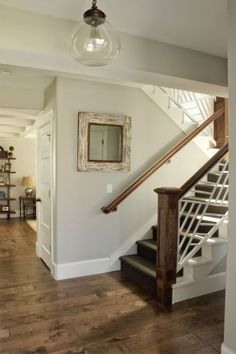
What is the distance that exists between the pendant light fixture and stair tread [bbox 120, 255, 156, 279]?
2.28m

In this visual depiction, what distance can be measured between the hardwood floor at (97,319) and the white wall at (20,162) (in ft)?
16.5

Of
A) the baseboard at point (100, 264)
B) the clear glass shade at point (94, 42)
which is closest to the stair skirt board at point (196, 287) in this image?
the baseboard at point (100, 264)

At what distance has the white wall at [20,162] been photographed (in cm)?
827

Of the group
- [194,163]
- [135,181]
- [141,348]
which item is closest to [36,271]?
[135,181]

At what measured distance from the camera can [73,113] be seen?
3484 millimetres

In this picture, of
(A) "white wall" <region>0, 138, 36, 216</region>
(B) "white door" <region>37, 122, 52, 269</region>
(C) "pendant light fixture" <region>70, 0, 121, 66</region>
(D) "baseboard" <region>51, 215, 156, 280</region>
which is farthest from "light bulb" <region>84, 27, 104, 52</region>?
(A) "white wall" <region>0, 138, 36, 216</region>

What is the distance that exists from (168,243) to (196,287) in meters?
0.64

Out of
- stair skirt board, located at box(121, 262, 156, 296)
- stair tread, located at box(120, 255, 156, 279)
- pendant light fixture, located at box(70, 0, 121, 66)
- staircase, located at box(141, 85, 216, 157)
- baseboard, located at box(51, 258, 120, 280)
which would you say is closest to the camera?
pendant light fixture, located at box(70, 0, 121, 66)

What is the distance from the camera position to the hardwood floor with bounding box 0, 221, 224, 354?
214 centimetres

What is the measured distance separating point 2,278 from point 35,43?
9.08 feet

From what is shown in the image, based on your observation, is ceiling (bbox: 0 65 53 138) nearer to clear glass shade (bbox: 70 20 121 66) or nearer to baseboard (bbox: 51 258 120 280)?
clear glass shade (bbox: 70 20 121 66)

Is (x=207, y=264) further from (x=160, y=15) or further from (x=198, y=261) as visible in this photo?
(x=160, y=15)

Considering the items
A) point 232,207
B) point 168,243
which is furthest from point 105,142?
point 232,207

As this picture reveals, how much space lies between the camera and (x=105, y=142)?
3.70 meters
